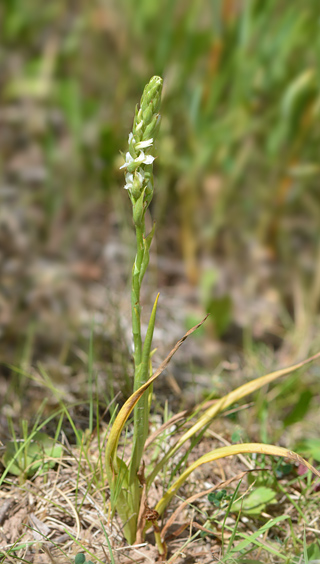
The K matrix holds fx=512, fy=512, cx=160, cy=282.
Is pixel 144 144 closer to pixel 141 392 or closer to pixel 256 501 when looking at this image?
pixel 141 392

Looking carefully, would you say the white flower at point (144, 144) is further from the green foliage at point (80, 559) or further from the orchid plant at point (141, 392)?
the green foliage at point (80, 559)

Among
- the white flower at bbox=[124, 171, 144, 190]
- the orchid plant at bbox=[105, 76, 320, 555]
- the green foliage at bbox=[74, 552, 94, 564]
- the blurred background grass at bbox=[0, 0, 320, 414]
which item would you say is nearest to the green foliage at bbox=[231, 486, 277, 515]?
the orchid plant at bbox=[105, 76, 320, 555]

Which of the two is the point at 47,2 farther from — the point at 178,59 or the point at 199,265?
the point at 199,265

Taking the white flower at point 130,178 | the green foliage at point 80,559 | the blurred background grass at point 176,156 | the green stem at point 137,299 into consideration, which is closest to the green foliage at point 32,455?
the green foliage at point 80,559

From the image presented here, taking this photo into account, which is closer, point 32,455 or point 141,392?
point 141,392

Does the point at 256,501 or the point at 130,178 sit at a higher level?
the point at 130,178

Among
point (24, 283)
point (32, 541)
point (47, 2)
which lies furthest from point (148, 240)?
point (47, 2)

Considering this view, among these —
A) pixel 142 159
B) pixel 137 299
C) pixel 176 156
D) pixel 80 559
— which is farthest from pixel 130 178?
pixel 176 156
